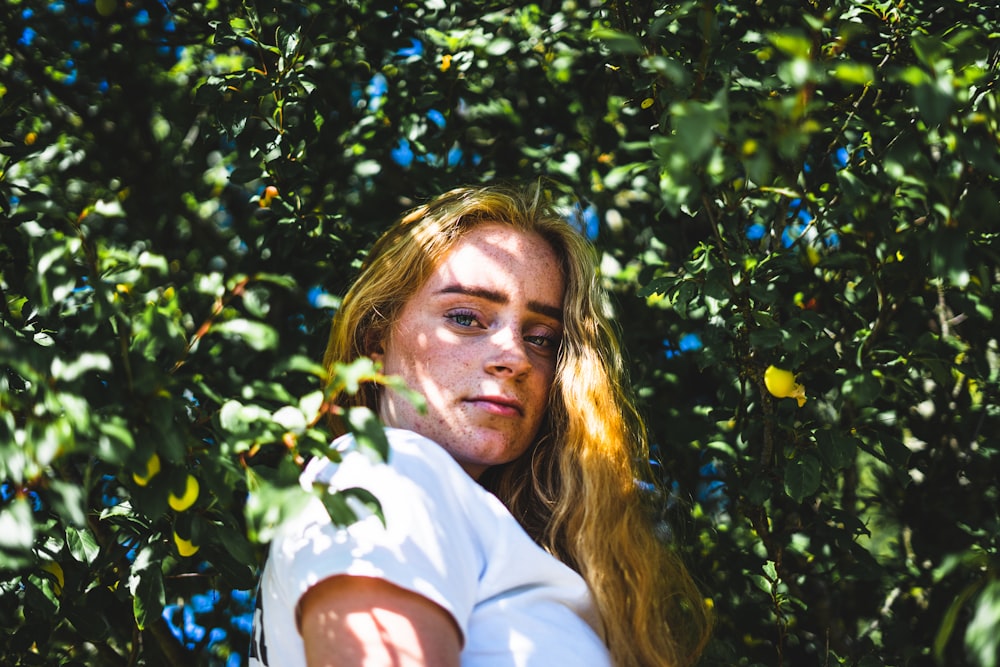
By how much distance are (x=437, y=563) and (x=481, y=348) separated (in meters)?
0.61

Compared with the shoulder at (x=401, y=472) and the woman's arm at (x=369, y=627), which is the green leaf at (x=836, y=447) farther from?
the woman's arm at (x=369, y=627)

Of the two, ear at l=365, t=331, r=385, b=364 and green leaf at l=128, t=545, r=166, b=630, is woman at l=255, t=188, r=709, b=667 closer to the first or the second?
ear at l=365, t=331, r=385, b=364

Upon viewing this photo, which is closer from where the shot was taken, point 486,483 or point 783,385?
point 783,385

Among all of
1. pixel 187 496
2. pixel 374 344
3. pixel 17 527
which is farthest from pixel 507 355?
pixel 17 527

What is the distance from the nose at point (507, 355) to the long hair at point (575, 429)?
0.18 metres

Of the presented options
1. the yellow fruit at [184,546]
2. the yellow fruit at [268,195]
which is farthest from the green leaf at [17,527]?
the yellow fruit at [268,195]

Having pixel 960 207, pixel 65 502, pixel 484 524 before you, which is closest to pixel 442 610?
pixel 484 524

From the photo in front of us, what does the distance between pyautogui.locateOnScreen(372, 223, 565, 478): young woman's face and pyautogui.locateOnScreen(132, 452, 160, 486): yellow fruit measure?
0.64m

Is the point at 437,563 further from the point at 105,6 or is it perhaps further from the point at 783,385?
the point at 105,6

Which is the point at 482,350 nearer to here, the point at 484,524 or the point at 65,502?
the point at 484,524

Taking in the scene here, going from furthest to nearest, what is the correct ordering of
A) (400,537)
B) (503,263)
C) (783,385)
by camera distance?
(503,263) → (783,385) → (400,537)

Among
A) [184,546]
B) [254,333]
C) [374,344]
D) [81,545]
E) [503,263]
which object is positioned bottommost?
[81,545]

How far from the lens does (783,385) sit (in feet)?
6.22

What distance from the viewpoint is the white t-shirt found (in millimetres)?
1310
